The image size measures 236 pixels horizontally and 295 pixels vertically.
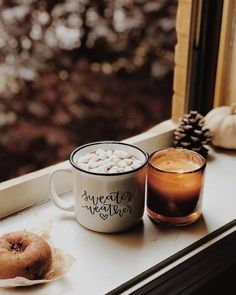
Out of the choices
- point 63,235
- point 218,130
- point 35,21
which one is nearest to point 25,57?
point 35,21

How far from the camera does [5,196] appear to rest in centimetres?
89

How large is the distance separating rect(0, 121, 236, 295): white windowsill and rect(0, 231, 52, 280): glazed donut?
26mm

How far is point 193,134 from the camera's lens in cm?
107

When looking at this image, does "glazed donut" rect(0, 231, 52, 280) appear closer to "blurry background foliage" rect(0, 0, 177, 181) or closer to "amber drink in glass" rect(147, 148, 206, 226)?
"amber drink in glass" rect(147, 148, 206, 226)

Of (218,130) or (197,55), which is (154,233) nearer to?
(218,130)

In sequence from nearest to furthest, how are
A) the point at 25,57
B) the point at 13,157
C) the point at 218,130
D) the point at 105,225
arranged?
the point at 105,225 → the point at 218,130 → the point at 25,57 → the point at 13,157

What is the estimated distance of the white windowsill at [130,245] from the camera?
29.1 inches

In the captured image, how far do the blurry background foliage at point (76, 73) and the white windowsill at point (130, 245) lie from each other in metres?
0.78

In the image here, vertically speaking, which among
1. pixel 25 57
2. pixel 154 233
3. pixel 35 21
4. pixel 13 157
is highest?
pixel 35 21

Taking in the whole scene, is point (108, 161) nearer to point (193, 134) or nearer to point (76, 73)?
point (193, 134)

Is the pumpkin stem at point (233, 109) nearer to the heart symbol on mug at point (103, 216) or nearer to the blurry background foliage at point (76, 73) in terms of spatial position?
the heart symbol on mug at point (103, 216)

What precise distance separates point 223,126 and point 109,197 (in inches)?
16.2

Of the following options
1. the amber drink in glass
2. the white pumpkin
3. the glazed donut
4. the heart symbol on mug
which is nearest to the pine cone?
the white pumpkin

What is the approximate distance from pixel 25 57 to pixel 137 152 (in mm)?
857
